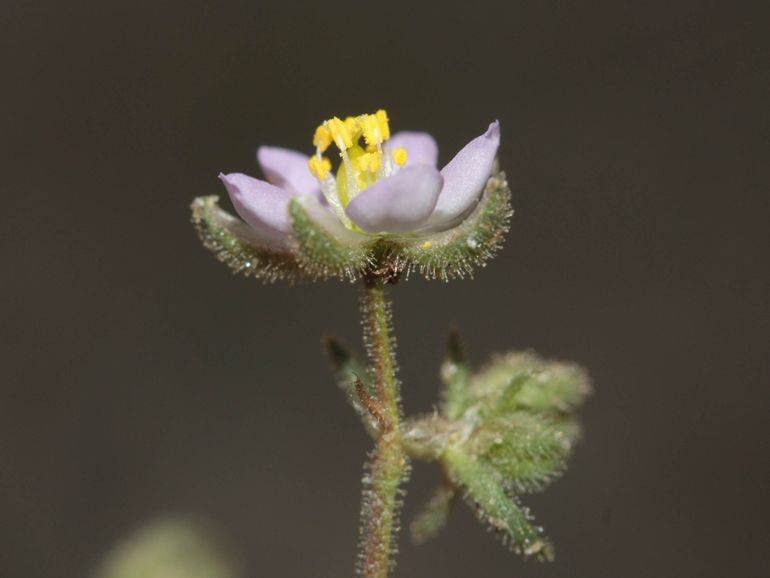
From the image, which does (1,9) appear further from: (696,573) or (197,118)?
(696,573)

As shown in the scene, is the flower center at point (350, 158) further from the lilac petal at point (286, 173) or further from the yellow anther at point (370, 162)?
the lilac petal at point (286, 173)

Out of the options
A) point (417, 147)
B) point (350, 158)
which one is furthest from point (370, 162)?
point (417, 147)

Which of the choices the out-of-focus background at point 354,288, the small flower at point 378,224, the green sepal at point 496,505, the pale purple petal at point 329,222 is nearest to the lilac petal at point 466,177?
the small flower at point 378,224

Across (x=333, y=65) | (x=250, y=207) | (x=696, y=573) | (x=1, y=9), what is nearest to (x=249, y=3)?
(x=333, y=65)

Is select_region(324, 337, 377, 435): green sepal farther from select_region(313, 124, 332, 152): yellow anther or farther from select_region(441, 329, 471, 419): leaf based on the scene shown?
select_region(313, 124, 332, 152): yellow anther

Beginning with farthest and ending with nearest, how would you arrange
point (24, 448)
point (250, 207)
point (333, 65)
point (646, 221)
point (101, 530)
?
point (333, 65) → point (646, 221) → point (24, 448) → point (101, 530) → point (250, 207)

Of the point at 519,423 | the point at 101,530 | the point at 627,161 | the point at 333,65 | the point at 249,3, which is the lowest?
the point at 519,423

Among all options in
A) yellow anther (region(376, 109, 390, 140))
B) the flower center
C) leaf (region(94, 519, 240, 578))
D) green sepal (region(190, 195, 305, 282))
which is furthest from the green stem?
leaf (region(94, 519, 240, 578))
